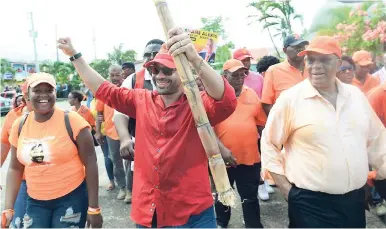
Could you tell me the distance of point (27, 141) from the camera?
2832 millimetres

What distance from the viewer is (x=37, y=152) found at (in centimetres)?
280

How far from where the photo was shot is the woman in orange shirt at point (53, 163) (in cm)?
281

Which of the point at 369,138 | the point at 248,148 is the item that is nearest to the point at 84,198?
the point at 248,148

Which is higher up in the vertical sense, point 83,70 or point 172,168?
point 83,70

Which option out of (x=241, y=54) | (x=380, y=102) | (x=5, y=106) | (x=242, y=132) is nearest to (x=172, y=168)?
(x=242, y=132)

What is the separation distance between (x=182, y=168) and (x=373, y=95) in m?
1.96

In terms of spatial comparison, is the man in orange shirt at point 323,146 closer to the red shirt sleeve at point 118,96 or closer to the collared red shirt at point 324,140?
the collared red shirt at point 324,140

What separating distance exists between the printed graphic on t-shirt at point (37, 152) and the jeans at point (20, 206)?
43 cm

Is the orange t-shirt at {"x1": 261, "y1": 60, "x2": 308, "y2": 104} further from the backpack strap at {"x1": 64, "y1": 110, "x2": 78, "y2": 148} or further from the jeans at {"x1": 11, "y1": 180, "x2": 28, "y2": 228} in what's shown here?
the jeans at {"x1": 11, "y1": 180, "x2": 28, "y2": 228}

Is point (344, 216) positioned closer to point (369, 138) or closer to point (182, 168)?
point (369, 138)

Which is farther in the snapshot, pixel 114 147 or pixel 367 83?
pixel 114 147

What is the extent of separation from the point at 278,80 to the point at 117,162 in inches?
104

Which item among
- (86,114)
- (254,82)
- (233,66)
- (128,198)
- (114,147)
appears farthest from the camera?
Answer: (86,114)

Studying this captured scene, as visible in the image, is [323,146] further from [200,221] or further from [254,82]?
[254,82]
